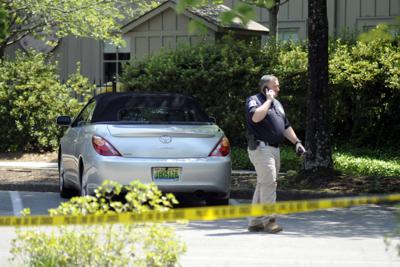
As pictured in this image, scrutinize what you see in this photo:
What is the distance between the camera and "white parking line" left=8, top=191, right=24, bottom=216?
12.8 metres

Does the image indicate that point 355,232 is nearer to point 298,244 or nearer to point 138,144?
point 298,244

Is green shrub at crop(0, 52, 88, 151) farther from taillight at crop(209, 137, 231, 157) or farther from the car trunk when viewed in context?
taillight at crop(209, 137, 231, 157)

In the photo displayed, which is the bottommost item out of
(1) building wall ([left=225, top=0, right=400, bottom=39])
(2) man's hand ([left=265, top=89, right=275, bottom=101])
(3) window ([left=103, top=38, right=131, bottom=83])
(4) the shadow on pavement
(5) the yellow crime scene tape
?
(4) the shadow on pavement

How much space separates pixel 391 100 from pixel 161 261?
13006mm

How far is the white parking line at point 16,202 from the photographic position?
42.1 ft

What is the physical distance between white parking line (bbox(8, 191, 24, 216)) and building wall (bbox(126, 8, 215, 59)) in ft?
25.6

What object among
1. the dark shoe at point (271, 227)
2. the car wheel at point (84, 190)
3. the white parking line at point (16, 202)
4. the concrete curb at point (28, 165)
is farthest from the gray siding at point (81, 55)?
the dark shoe at point (271, 227)

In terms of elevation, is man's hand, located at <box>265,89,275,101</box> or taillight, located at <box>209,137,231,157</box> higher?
man's hand, located at <box>265,89,275,101</box>

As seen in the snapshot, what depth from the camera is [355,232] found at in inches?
427

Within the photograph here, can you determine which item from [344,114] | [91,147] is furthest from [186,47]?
[91,147]

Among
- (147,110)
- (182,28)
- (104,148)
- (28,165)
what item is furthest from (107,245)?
(182,28)

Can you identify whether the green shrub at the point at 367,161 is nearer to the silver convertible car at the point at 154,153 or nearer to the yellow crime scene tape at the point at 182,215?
the silver convertible car at the point at 154,153

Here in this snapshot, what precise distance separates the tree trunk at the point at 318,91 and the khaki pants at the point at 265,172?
175 inches

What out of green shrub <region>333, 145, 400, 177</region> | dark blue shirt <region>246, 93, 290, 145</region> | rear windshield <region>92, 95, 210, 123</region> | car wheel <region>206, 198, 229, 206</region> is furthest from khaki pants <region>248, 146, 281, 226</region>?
green shrub <region>333, 145, 400, 177</region>
